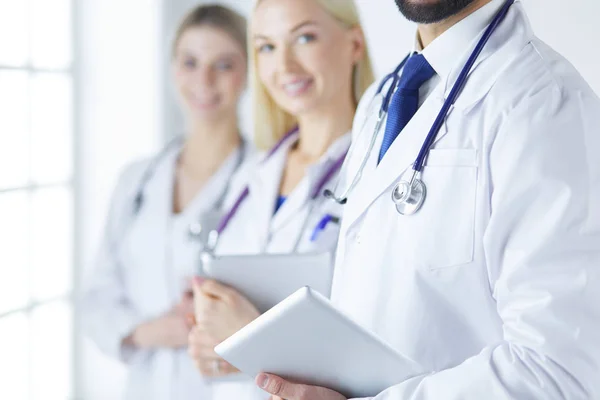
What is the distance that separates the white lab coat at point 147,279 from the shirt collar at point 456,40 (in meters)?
1.26

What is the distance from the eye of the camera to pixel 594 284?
0.94 metres

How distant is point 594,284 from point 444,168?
0.86 ft

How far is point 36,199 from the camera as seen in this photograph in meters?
2.92

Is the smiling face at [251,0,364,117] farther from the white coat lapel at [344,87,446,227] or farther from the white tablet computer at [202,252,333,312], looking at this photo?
the white coat lapel at [344,87,446,227]

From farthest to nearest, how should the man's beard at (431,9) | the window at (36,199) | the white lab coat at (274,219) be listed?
the window at (36,199)
the white lab coat at (274,219)
the man's beard at (431,9)

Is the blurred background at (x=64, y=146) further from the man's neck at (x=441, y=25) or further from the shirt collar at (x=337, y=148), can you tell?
the man's neck at (x=441, y=25)

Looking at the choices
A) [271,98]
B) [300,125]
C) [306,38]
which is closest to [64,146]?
[271,98]

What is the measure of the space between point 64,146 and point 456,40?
220 cm

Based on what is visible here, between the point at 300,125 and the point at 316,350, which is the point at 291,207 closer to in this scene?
the point at 300,125

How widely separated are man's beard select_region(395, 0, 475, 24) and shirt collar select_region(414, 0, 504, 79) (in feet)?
0.07

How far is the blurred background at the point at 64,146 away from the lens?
2.78 meters

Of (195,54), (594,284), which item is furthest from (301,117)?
(594,284)

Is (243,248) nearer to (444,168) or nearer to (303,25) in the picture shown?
(303,25)

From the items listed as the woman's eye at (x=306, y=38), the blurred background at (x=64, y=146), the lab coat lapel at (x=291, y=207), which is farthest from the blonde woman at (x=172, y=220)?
the woman's eye at (x=306, y=38)
